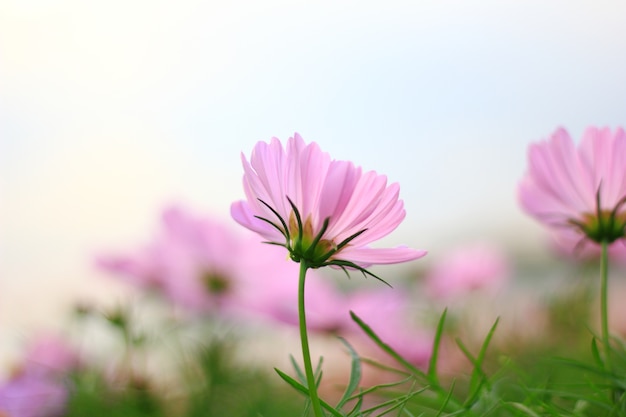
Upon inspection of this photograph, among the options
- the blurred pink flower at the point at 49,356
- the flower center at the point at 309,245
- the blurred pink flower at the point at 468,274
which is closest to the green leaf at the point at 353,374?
the flower center at the point at 309,245

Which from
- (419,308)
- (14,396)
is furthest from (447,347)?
(14,396)

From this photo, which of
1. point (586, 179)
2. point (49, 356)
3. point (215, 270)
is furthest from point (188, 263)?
point (586, 179)

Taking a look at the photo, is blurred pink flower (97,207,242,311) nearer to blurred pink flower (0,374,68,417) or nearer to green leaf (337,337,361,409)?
blurred pink flower (0,374,68,417)

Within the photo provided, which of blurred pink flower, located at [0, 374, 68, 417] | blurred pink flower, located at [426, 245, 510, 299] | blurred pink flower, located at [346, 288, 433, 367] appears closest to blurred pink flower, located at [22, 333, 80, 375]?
blurred pink flower, located at [0, 374, 68, 417]

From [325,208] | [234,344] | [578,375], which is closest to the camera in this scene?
[325,208]

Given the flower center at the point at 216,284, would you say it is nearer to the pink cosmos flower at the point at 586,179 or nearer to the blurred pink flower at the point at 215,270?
the blurred pink flower at the point at 215,270

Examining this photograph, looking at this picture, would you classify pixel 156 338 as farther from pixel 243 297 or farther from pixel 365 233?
pixel 365 233
